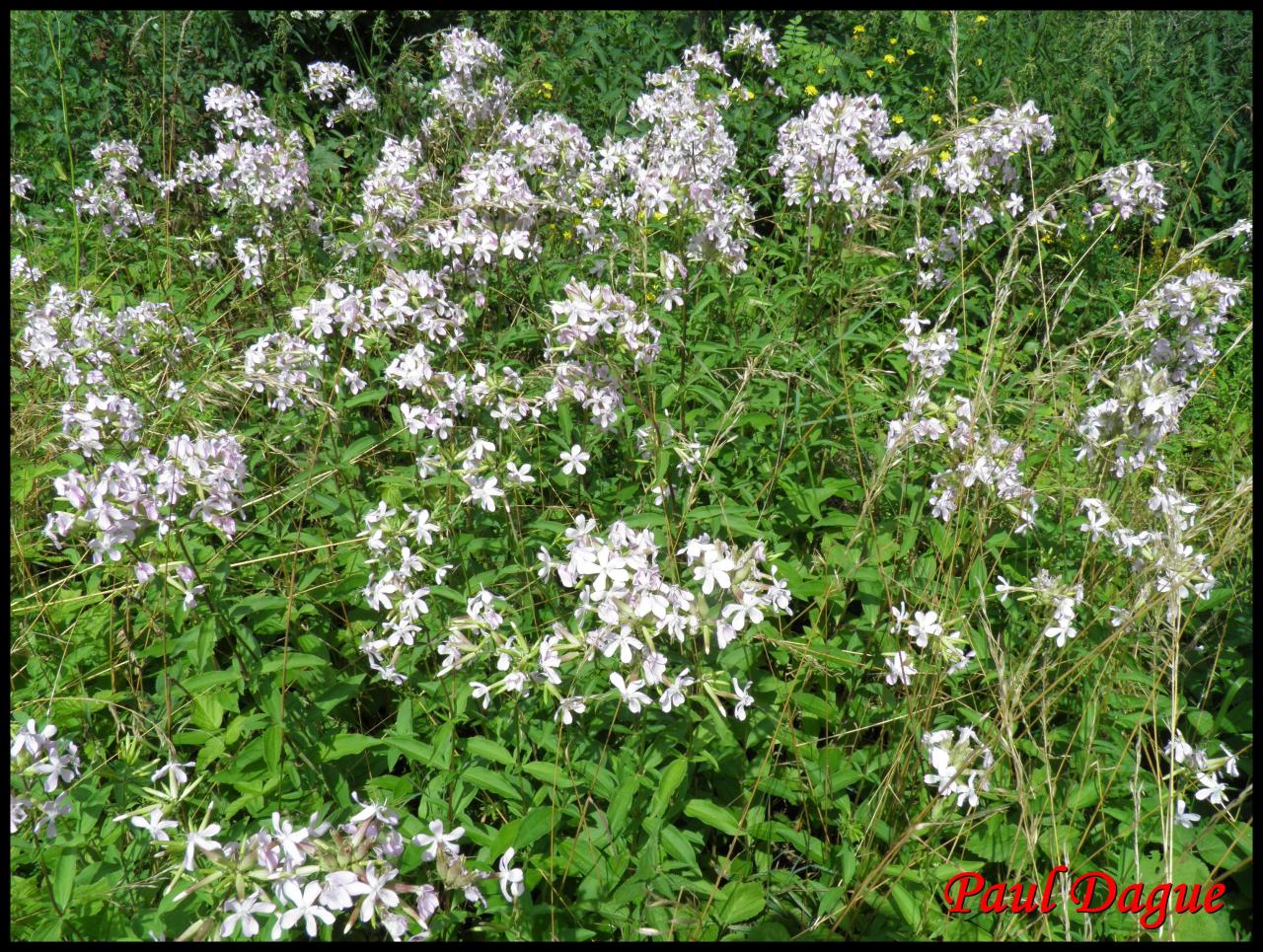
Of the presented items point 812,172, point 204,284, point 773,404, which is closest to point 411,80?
point 204,284

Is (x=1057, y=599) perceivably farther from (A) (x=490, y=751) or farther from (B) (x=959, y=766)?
(A) (x=490, y=751)

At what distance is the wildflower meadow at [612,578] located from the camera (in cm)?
190

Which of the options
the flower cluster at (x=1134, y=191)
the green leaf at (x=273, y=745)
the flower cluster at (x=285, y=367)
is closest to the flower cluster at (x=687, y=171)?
the flower cluster at (x=285, y=367)

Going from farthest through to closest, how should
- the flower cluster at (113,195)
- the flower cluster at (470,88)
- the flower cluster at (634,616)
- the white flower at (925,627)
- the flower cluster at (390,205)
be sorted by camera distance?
the flower cluster at (113,195)
the flower cluster at (470,88)
the flower cluster at (390,205)
the white flower at (925,627)
the flower cluster at (634,616)

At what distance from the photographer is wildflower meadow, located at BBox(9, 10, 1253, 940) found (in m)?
1.90

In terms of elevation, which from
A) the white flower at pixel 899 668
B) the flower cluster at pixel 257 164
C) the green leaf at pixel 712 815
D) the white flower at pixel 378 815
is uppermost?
the flower cluster at pixel 257 164

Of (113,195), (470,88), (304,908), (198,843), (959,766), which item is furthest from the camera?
(113,195)

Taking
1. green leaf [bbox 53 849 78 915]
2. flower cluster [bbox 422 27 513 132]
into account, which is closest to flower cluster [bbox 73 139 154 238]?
flower cluster [bbox 422 27 513 132]

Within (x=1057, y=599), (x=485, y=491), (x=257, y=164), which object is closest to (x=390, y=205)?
(x=257, y=164)

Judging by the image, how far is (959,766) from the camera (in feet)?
6.37

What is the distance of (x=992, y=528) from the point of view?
2.85 m

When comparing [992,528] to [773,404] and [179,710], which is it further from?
[179,710]

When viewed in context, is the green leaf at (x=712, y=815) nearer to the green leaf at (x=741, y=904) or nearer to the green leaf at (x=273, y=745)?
the green leaf at (x=741, y=904)

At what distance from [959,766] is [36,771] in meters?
1.96
